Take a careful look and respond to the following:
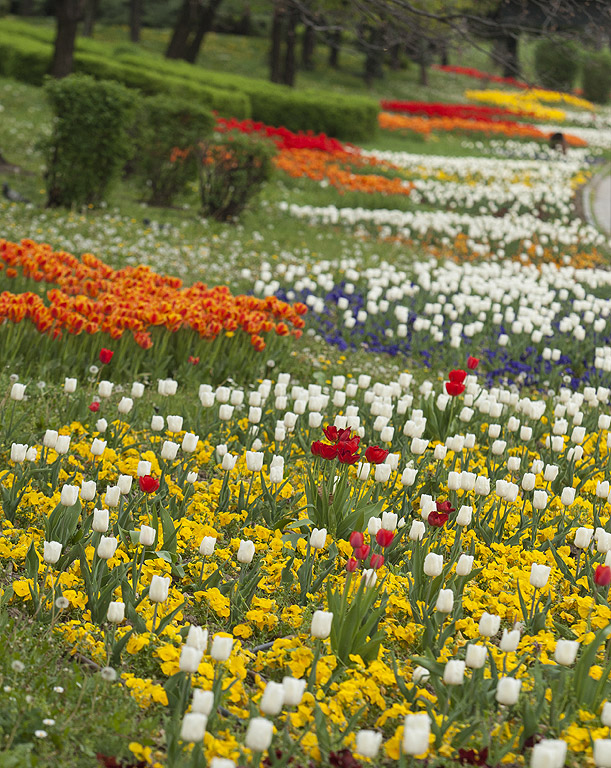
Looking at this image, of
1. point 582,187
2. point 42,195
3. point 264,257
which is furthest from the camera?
point 582,187

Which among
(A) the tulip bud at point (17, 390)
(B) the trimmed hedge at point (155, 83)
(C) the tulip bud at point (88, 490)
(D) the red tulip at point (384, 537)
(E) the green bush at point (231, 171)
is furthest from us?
(B) the trimmed hedge at point (155, 83)

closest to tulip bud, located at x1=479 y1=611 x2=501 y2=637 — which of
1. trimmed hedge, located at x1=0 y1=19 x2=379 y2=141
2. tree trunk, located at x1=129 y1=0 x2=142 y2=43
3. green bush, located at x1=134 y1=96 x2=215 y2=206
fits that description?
green bush, located at x1=134 y1=96 x2=215 y2=206

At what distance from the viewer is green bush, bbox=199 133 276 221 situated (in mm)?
13133

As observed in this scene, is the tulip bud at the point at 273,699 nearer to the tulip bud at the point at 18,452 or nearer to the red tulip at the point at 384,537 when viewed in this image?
the red tulip at the point at 384,537

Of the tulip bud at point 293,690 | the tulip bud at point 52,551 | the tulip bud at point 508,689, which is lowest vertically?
the tulip bud at point 52,551

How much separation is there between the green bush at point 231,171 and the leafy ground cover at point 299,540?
428 centimetres

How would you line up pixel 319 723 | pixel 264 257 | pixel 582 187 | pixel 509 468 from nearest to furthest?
pixel 319 723, pixel 509 468, pixel 264 257, pixel 582 187

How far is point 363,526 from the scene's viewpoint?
4371mm

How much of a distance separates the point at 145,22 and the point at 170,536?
46.8 m

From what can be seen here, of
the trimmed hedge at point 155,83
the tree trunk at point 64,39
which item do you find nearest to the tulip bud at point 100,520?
the tree trunk at point 64,39

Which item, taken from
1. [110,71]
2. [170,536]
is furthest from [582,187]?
[170,536]

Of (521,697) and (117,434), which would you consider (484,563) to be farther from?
(117,434)

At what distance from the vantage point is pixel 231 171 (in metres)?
13.3

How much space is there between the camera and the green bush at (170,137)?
13.3 metres
